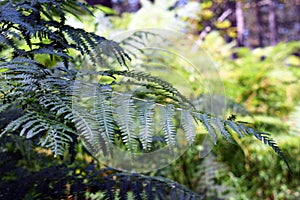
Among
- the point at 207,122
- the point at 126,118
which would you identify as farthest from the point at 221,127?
the point at 126,118

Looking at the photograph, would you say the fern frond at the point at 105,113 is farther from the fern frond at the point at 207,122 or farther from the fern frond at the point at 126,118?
the fern frond at the point at 207,122

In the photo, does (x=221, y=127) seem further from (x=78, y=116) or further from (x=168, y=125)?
(x=78, y=116)

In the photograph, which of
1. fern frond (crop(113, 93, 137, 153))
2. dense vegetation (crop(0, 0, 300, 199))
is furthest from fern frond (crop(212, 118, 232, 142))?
fern frond (crop(113, 93, 137, 153))

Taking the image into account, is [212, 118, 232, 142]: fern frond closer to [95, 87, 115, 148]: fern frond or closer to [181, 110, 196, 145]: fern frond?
[181, 110, 196, 145]: fern frond

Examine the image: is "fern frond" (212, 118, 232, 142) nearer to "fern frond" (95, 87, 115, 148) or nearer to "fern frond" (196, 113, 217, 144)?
A: "fern frond" (196, 113, 217, 144)

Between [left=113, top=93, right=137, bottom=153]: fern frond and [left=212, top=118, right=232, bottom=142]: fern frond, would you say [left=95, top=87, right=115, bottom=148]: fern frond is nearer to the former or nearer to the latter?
[left=113, top=93, right=137, bottom=153]: fern frond

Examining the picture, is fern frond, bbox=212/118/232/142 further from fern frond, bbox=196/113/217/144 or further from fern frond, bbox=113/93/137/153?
fern frond, bbox=113/93/137/153

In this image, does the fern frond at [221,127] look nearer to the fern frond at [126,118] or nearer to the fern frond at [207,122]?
the fern frond at [207,122]

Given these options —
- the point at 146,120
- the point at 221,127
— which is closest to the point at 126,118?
the point at 146,120

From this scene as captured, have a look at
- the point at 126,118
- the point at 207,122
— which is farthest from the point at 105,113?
the point at 207,122

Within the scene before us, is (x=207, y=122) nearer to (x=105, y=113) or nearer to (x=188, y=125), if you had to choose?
(x=188, y=125)

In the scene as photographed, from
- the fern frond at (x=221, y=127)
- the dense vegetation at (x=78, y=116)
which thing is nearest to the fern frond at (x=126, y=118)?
the dense vegetation at (x=78, y=116)

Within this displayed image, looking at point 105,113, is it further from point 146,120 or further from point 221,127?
point 221,127

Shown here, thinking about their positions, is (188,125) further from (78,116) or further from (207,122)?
(78,116)
